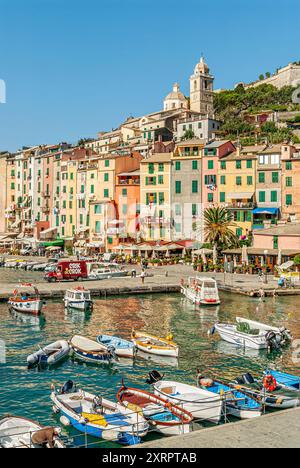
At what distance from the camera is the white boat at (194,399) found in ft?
66.4

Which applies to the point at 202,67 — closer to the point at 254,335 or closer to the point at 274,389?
the point at 254,335

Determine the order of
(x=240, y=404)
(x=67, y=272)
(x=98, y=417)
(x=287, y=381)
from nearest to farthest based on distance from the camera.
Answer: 1. (x=98, y=417)
2. (x=240, y=404)
3. (x=287, y=381)
4. (x=67, y=272)

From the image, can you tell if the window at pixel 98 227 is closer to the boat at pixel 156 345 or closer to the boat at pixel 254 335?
the boat at pixel 254 335

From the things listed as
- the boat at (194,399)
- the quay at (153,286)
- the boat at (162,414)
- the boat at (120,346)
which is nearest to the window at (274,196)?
the quay at (153,286)

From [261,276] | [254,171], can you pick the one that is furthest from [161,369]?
[254,171]

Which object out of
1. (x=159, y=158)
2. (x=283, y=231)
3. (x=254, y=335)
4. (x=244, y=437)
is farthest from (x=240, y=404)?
(x=159, y=158)

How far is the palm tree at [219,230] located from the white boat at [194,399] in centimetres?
4325

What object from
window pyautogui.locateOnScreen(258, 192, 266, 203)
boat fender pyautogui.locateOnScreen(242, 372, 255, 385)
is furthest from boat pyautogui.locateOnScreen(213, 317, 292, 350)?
window pyautogui.locateOnScreen(258, 192, 266, 203)

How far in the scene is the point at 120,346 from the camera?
3039cm

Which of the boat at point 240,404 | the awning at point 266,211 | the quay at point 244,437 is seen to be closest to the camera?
the quay at point 244,437

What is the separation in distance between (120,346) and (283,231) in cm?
3691

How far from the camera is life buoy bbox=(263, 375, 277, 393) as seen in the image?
23016 millimetres

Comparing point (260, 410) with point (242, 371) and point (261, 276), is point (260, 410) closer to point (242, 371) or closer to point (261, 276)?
point (242, 371)

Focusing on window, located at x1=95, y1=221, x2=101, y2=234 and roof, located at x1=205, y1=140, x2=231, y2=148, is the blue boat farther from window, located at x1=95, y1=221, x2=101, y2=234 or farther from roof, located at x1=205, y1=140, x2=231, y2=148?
window, located at x1=95, y1=221, x2=101, y2=234
